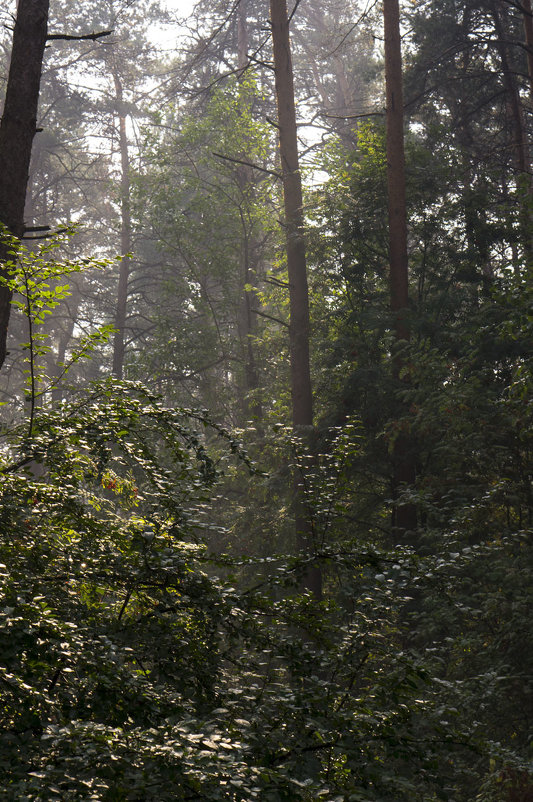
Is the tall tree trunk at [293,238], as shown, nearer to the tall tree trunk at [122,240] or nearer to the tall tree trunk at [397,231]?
the tall tree trunk at [397,231]

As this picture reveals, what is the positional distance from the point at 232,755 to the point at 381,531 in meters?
8.76

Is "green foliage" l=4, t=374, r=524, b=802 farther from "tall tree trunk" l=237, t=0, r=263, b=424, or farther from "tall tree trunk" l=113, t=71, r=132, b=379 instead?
"tall tree trunk" l=113, t=71, r=132, b=379

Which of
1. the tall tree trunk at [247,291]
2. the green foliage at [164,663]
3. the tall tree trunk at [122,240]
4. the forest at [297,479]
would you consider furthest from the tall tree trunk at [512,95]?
the green foliage at [164,663]

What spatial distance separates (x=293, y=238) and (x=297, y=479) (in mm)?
4210

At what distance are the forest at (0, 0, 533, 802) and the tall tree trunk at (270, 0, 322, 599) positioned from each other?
54 mm

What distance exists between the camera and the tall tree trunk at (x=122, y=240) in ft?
75.3

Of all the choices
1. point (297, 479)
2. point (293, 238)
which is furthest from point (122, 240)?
point (297, 479)

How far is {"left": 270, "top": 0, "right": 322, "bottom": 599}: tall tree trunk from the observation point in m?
13.1

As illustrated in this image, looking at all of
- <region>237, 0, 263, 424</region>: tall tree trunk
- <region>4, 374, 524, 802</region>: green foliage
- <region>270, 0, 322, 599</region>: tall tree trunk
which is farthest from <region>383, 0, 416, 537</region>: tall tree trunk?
<region>4, 374, 524, 802</region>: green foliage

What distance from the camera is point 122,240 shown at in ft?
90.3

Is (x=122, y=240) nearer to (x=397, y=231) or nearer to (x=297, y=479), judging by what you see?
(x=397, y=231)

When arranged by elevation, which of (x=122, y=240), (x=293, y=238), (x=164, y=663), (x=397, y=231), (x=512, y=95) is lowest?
(x=164, y=663)

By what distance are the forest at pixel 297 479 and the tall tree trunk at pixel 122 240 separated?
21 centimetres

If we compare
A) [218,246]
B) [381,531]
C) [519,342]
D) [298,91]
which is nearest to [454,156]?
[519,342]
